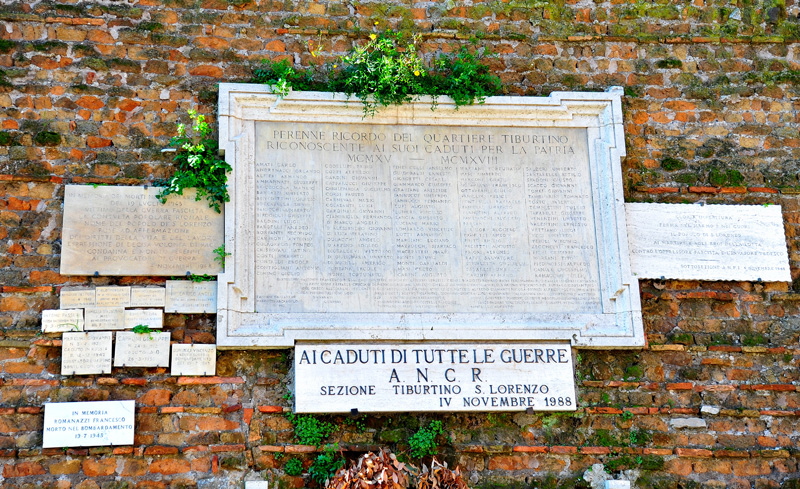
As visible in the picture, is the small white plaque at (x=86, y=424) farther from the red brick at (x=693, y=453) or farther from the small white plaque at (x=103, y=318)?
the red brick at (x=693, y=453)

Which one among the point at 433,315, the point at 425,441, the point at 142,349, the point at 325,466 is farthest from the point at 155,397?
the point at 433,315

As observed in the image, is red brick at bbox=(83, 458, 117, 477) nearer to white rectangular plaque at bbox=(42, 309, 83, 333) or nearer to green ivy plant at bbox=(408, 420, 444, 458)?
white rectangular plaque at bbox=(42, 309, 83, 333)

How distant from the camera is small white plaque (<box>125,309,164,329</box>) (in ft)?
18.9

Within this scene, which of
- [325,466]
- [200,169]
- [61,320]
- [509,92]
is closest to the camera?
[325,466]

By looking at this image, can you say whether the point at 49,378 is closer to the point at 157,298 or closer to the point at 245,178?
the point at 157,298

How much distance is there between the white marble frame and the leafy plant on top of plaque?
0.09m

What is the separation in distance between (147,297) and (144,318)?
15 centimetres

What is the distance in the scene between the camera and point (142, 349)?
5.73 metres

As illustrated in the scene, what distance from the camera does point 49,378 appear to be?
5637 mm

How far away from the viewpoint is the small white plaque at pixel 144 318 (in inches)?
227

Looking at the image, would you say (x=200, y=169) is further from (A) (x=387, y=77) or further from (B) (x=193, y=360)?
(A) (x=387, y=77)

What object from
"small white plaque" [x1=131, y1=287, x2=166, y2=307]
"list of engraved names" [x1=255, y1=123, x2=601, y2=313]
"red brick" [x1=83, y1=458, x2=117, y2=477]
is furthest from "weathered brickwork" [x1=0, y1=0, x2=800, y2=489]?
"list of engraved names" [x1=255, y1=123, x2=601, y2=313]

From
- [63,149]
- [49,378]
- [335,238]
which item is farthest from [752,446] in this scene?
[63,149]

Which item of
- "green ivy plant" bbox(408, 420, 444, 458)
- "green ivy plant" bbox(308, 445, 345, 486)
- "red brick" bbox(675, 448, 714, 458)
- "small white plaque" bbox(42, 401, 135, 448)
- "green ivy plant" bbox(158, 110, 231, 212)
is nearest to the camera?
"small white plaque" bbox(42, 401, 135, 448)
